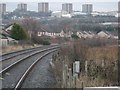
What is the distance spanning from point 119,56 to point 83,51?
4.37 m

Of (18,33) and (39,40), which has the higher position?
(18,33)

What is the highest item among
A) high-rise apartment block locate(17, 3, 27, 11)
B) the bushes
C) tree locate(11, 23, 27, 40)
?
high-rise apartment block locate(17, 3, 27, 11)

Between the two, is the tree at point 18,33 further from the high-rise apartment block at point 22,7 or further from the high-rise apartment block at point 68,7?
the high-rise apartment block at point 68,7

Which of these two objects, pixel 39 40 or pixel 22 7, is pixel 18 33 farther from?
pixel 22 7


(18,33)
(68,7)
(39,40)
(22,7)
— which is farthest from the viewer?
(68,7)

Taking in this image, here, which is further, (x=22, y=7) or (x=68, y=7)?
(x=68, y=7)

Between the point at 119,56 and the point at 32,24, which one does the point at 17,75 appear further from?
the point at 32,24

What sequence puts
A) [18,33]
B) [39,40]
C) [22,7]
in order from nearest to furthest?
[18,33] → [22,7] → [39,40]

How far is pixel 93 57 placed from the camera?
54.1 feet

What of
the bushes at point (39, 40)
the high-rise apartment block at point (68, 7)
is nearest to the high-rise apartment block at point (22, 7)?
the bushes at point (39, 40)

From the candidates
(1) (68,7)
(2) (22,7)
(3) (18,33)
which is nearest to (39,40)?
(2) (22,7)

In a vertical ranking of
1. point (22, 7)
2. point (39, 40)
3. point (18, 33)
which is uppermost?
point (22, 7)

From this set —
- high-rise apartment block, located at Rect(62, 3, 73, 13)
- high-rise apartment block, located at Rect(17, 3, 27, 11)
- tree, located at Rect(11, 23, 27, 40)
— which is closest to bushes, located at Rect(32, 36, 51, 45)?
high-rise apartment block, located at Rect(17, 3, 27, 11)

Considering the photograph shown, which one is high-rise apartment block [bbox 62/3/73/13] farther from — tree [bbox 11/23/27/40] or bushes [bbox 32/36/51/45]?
tree [bbox 11/23/27/40]
